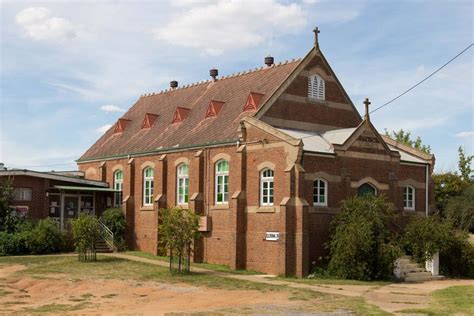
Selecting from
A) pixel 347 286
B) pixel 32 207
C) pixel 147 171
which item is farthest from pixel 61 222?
pixel 347 286

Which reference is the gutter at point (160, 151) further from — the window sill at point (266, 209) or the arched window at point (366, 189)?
the arched window at point (366, 189)

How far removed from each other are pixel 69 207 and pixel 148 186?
541cm

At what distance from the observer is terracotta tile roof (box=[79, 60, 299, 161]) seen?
34.0 m

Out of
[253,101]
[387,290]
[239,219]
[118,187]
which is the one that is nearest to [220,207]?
[239,219]

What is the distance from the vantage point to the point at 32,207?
37250 millimetres

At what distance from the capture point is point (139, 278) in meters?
26.1

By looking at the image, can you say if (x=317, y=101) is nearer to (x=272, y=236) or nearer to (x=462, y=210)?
(x=272, y=236)

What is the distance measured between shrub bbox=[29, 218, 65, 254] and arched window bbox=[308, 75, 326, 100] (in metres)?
15.7

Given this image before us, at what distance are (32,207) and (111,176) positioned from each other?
5981mm

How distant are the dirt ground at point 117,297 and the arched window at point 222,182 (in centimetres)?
829

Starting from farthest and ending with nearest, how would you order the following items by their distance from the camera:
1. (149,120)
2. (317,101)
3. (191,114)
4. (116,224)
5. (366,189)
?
(149,120)
(191,114)
(116,224)
(317,101)
(366,189)

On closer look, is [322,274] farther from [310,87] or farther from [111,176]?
[111,176]

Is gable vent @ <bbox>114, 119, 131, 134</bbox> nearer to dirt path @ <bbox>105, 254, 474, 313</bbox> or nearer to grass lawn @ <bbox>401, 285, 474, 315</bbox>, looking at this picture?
dirt path @ <bbox>105, 254, 474, 313</bbox>

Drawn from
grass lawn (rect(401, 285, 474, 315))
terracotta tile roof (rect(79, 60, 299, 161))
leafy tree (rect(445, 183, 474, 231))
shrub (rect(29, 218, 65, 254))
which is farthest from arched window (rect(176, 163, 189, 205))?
leafy tree (rect(445, 183, 474, 231))
